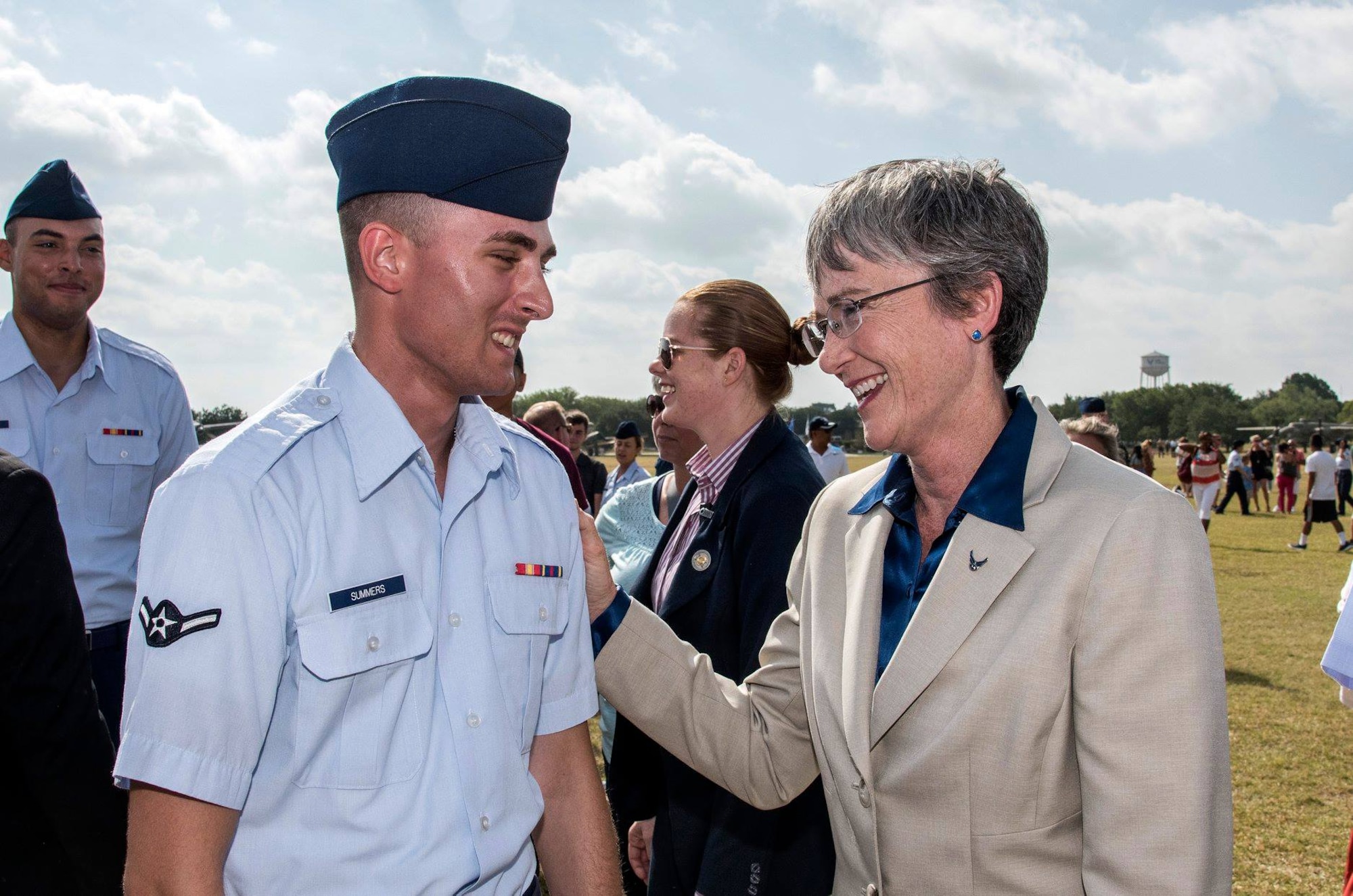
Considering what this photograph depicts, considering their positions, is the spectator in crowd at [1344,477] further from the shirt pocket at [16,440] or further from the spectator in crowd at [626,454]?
the shirt pocket at [16,440]

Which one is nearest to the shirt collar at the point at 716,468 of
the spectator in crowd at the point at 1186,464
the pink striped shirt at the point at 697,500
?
the pink striped shirt at the point at 697,500

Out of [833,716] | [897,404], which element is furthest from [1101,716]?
[897,404]

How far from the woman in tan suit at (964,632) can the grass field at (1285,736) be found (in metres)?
4.25

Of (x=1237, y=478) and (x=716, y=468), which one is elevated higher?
(x=716, y=468)

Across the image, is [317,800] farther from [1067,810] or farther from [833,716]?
[1067,810]

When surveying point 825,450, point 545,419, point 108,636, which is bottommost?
point 108,636

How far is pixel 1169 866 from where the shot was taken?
165 centimetres

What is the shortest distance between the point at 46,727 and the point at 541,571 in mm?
1006

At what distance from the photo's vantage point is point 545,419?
810cm

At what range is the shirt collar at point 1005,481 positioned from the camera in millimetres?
1951

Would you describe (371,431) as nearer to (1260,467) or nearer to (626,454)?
(626,454)

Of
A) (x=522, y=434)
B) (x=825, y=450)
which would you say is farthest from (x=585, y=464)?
(x=522, y=434)

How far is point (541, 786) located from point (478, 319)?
3.14 feet

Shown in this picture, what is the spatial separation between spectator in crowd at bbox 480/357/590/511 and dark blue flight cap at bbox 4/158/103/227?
196cm
